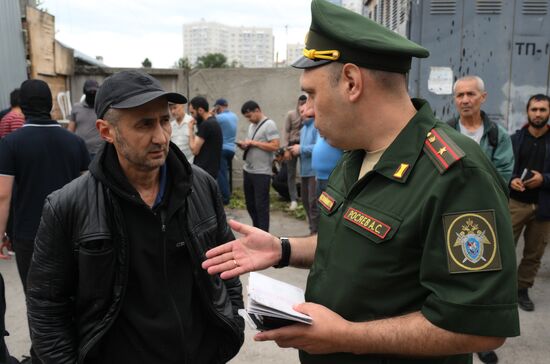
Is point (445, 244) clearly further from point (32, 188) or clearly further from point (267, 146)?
point (267, 146)

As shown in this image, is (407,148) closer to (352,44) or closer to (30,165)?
(352,44)

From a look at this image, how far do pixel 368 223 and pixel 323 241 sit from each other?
25 cm

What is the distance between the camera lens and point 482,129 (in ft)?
12.9

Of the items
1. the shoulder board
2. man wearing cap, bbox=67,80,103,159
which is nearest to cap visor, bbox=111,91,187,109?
the shoulder board

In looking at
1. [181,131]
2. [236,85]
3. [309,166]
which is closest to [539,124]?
[309,166]

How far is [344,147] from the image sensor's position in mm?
1474

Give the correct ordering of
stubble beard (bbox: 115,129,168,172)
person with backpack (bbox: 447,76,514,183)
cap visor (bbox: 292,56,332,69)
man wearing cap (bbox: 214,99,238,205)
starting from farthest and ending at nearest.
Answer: man wearing cap (bbox: 214,99,238,205), person with backpack (bbox: 447,76,514,183), stubble beard (bbox: 115,129,168,172), cap visor (bbox: 292,56,332,69)

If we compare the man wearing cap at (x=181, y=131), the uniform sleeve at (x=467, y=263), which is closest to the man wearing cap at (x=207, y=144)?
the man wearing cap at (x=181, y=131)

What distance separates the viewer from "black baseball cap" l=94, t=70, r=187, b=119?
69.3 inches

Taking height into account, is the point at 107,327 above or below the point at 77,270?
below

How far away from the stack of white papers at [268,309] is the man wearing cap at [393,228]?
31 mm

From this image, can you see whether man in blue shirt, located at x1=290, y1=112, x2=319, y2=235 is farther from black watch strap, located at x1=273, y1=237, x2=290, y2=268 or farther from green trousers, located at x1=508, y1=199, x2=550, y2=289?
black watch strap, located at x1=273, y1=237, x2=290, y2=268

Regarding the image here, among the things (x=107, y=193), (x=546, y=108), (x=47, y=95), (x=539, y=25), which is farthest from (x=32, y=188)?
(x=539, y=25)

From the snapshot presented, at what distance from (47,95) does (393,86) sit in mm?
2669
